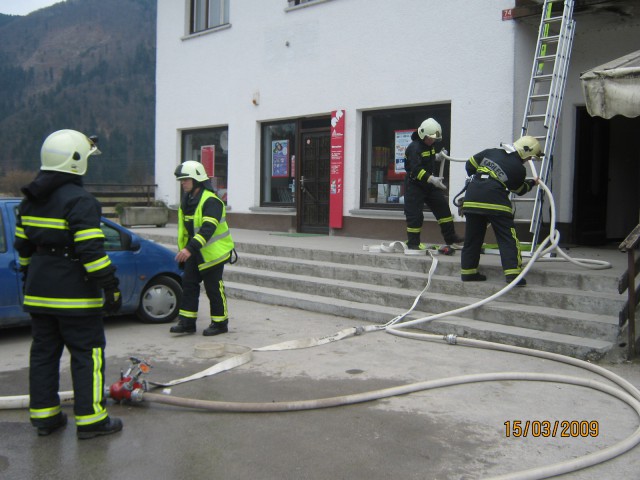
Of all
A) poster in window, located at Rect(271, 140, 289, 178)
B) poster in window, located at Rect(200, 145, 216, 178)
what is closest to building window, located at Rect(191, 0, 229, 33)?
poster in window, located at Rect(200, 145, 216, 178)

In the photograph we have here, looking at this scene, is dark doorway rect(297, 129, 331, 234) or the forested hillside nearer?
dark doorway rect(297, 129, 331, 234)

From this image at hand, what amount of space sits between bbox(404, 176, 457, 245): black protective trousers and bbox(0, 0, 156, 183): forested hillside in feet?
157

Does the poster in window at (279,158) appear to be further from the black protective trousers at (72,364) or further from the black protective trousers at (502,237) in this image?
the black protective trousers at (72,364)

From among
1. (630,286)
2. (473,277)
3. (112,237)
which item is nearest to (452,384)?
(630,286)

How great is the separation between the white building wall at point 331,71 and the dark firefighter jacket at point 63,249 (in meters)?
7.43

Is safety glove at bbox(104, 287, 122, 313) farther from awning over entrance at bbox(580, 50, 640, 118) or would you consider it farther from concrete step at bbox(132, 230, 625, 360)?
awning over entrance at bbox(580, 50, 640, 118)

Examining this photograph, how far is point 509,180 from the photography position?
7.40 metres

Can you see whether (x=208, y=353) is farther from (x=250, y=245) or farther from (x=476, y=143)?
(x=476, y=143)

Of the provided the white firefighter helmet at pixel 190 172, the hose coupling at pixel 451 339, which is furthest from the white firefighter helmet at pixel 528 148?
the white firefighter helmet at pixel 190 172

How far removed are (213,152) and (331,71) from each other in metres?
4.12

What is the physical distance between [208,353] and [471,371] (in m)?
2.43

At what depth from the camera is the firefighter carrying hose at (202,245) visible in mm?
6918

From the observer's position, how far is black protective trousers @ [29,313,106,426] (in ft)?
13.8
